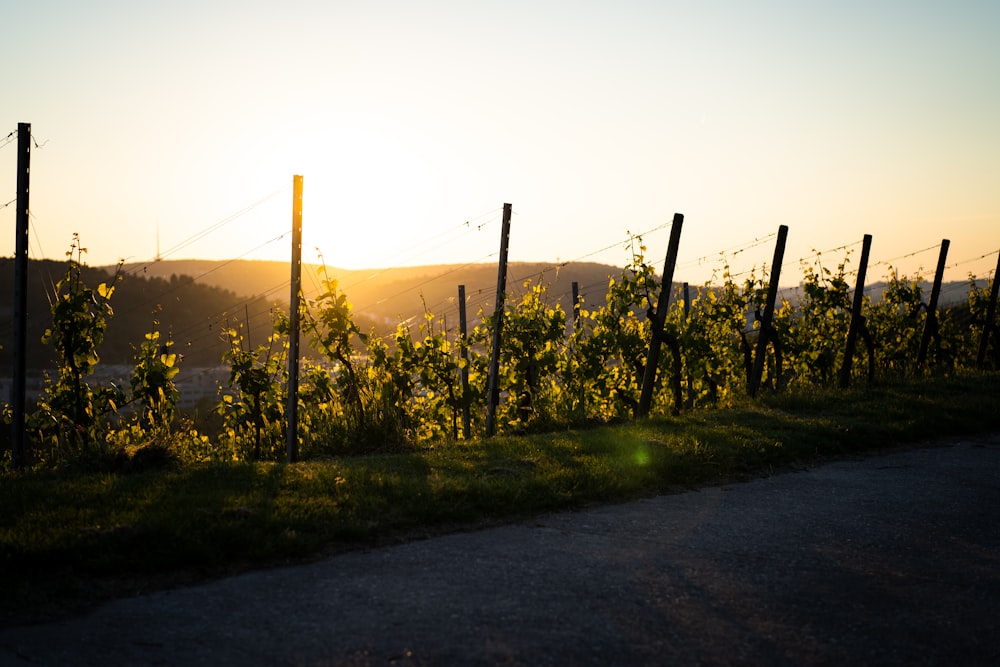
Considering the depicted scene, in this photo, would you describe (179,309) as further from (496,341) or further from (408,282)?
(496,341)

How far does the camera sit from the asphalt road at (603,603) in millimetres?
4242

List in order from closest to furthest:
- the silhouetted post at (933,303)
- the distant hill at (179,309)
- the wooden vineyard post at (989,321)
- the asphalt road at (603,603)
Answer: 1. the asphalt road at (603,603)
2. the silhouetted post at (933,303)
3. the wooden vineyard post at (989,321)
4. the distant hill at (179,309)

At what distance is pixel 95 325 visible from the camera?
1348 centimetres

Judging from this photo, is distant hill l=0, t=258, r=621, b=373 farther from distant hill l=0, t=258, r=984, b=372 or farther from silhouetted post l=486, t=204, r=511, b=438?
silhouetted post l=486, t=204, r=511, b=438

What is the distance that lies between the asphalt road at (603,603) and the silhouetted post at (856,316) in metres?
10.7

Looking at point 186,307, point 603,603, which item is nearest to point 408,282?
point 186,307

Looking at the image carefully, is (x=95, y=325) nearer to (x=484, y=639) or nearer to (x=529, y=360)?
(x=529, y=360)

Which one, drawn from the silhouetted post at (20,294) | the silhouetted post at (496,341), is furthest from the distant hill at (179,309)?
the silhouetted post at (20,294)

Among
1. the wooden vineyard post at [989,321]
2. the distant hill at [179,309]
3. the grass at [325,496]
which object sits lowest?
the distant hill at [179,309]

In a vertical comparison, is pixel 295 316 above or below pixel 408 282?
above

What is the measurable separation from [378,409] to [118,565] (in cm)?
653

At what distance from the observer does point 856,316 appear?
18062 mm

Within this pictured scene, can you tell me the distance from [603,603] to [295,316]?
8.58 metres

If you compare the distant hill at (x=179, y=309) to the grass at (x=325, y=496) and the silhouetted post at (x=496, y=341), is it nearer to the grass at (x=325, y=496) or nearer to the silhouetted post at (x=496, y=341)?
the silhouetted post at (x=496, y=341)
